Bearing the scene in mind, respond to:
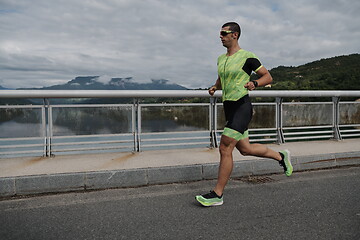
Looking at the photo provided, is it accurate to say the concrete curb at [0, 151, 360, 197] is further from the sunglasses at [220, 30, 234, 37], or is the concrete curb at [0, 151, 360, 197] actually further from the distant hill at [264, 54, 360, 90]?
the distant hill at [264, 54, 360, 90]

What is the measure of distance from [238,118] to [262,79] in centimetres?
49

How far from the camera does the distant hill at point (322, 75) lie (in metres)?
38.7

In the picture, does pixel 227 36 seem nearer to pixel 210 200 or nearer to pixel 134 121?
pixel 210 200

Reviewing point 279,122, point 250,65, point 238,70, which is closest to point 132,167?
point 238,70

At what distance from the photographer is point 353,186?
4.33m

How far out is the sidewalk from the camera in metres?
4.15

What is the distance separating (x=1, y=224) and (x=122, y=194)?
54.4 inches

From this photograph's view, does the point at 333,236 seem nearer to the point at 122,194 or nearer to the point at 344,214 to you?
the point at 344,214

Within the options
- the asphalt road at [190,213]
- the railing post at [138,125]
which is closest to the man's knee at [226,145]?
the asphalt road at [190,213]

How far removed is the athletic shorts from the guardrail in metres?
2.45

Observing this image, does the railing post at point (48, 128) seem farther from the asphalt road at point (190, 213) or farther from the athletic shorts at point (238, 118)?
the athletic shorts at point (238, 118)

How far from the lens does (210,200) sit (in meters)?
3.51

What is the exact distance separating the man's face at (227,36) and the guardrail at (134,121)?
2444 mm

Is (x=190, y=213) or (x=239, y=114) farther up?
(x=239, y=114)
